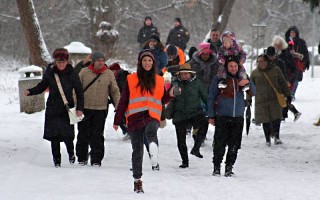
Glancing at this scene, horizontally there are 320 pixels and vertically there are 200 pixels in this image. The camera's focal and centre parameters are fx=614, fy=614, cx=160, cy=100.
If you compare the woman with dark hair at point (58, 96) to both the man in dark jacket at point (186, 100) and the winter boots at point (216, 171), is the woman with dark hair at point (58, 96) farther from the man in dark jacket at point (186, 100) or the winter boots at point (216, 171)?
the winter boots at point (216, 171)

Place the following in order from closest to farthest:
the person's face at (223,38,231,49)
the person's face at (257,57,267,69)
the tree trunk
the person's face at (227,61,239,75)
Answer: the person's face at (227,61,239,75), the person's face at (223,38,231,49), the person's face at (257,57,267,69), the tree trunk

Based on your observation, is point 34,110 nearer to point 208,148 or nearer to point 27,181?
point 208,148

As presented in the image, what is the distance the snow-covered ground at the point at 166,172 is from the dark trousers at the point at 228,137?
10.9 inches

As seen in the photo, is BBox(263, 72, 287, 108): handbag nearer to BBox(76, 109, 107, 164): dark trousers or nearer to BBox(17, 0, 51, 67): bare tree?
BBox(76, 109, 107, 164): dark trousers

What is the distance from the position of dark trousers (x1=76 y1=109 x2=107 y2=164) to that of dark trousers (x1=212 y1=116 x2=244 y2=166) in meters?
1.64

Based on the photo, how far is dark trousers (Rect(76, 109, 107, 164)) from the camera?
8.62m

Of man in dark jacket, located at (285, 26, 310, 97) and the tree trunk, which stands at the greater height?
the tree trunk

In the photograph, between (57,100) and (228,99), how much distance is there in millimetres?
2305

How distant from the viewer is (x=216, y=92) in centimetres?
818

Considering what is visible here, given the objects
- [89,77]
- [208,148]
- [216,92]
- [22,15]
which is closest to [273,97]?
[208,148]

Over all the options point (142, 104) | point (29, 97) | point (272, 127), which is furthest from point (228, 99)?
point (29, 97)

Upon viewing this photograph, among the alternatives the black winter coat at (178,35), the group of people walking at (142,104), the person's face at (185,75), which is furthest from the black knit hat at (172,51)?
the black winter coat at (178,35)

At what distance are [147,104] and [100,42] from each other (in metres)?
21.5

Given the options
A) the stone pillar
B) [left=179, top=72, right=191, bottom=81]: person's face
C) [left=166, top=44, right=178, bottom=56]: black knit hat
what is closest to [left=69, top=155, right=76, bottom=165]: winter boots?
[left=179, top=72, right=191, bottom=81]: person's face
